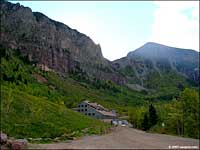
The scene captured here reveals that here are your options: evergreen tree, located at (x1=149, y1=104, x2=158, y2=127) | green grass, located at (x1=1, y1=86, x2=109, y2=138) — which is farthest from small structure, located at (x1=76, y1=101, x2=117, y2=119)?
green grass, located at (x1=1, y1=86, x2=109, y2=138)

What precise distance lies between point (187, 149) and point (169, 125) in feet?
145

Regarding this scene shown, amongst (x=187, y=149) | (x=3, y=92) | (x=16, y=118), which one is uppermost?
(x=3, y=92)

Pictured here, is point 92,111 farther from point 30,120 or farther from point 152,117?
point 30,120

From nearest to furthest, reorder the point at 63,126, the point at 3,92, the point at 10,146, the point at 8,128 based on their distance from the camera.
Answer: the point at 10,146 < the point at 8,128 < the point at 63,126 < the point at 3,92

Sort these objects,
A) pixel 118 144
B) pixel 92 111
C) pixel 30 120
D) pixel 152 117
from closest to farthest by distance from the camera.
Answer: pixel 118 144, pixel 30 120, pixel 152 117, pixel 92 111

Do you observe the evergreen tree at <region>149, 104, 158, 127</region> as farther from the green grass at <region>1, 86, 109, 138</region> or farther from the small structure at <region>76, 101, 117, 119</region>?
the small structure at <region>76, 101, 117, 119</region>

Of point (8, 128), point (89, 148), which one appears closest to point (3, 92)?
point (8, 128)

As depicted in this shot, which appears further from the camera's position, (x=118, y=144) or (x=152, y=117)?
(x=152, y=117)

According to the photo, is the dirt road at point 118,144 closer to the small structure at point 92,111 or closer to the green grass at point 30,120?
the green grass at point 30,120

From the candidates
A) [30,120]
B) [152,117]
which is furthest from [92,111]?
[30,120]

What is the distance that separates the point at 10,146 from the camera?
26.0 metres

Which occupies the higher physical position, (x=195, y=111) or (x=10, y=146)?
(x=195, y=111)

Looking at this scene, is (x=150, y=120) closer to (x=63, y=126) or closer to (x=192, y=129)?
(x=192, y=129)

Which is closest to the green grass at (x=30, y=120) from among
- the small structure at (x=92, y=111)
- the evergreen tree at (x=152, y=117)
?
the evergreen tree at (x=152, y=117)
